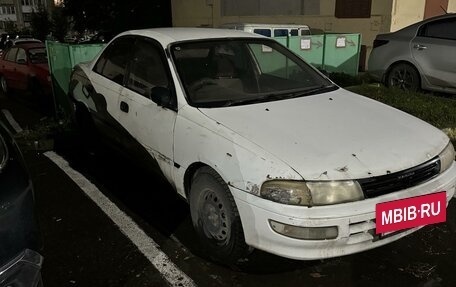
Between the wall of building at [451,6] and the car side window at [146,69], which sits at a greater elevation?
the wall of building at [451,6]

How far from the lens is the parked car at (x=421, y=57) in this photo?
7023 millimetres

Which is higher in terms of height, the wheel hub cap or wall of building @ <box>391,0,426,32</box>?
wall of building @ <box>391,0,426,32</box>

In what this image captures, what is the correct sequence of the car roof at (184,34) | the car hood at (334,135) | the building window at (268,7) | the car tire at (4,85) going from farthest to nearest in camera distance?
the building window at (268,7) < the car tire at (4,85) < the car roof at (184,34) < the car hood at (334,135)

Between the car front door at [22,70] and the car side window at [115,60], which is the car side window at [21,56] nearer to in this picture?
the car front door at [22,70]

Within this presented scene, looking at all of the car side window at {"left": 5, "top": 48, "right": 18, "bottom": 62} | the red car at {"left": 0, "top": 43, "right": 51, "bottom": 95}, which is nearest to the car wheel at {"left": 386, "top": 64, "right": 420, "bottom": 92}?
the red car at {"left": 0, "top": 43, "right": 51, "bottom": 95}

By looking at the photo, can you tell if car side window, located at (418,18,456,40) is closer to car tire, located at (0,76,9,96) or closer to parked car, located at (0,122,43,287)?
parked car, located at (0,122,43,287)

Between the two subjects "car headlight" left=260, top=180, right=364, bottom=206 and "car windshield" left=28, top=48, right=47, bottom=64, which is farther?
"car windshield" left=28, top=48, right=47, bottom=64

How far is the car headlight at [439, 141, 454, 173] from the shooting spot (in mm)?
2844

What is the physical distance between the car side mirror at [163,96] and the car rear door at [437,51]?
538 cm

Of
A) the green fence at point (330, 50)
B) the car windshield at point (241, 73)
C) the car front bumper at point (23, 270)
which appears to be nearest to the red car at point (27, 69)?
the green fence at point (330, 50)

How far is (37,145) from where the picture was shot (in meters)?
5.43

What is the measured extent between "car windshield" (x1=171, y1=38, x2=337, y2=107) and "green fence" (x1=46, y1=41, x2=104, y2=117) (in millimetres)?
3076

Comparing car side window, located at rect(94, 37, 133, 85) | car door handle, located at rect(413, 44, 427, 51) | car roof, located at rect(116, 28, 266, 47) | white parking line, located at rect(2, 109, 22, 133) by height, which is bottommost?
white parking line, located at rect(2, 109, 22, 133)

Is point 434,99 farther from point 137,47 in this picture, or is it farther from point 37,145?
point 37,145
